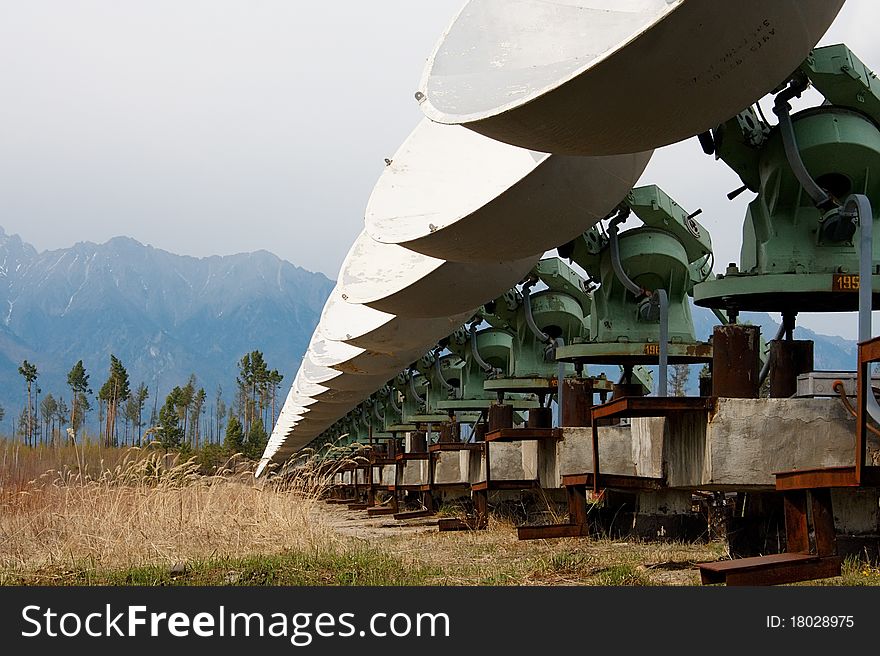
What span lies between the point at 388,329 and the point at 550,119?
9205mm

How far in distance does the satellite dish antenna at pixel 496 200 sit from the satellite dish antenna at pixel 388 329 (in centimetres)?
355

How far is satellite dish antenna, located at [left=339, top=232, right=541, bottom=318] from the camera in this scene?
10.1 meters

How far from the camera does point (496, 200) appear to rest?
7.71 metres

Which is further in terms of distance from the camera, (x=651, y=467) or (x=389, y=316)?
(x=389, y=316)

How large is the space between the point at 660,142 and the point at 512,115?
2.34ft

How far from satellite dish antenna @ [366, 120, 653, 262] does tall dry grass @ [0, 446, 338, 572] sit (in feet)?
7.93

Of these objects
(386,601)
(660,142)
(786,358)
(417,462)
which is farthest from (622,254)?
(417,462)

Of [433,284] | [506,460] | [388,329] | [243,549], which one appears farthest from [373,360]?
[243,549]

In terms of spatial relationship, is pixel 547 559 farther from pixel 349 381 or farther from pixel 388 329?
pixel 349 381

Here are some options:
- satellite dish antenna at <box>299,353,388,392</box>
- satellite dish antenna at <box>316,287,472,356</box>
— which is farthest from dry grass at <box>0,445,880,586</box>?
satellite dish antenna at <box>299,353,388,392</box>

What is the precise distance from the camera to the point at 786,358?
7.36m

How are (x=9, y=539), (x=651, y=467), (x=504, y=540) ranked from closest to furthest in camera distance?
(x=651, y=467)
(x=9, y=539)
(x=504, y=540)

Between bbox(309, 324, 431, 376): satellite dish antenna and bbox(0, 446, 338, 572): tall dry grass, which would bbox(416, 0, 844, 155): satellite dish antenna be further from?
bbox(309, 324, 431, 376): satellite dish antenna

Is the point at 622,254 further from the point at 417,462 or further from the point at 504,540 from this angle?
the point at 417,462
